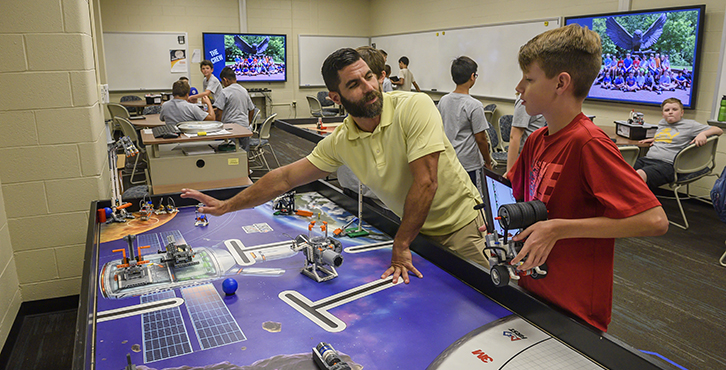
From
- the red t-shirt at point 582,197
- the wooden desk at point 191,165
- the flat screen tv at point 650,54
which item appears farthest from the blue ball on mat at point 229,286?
the flat screen tv at point 650,54

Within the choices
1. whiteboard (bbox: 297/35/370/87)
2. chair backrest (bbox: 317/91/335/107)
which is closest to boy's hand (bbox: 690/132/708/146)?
chair backrest (bbox: 317/91/335/107)

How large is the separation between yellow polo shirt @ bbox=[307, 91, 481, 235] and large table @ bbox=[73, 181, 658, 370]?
0.66 ft

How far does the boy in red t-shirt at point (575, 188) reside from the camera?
3.40 ft

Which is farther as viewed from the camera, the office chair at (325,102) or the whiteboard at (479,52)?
the office chair at (325,102)

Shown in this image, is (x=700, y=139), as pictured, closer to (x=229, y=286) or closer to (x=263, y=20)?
(x=229, y=286)

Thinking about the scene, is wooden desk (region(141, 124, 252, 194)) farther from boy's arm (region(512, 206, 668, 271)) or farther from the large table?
boy's arm (region(512, 206, 668, 271))

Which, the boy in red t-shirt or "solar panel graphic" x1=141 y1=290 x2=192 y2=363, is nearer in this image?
the boy in red t-shirt

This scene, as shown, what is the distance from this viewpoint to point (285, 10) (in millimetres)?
10617

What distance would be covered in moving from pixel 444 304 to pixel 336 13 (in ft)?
34.7

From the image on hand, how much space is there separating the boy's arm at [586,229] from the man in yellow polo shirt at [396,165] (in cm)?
62

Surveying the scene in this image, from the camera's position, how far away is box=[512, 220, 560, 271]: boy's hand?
1.04 m

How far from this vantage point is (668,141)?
15.5ft

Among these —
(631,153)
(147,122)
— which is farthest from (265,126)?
(631,153)

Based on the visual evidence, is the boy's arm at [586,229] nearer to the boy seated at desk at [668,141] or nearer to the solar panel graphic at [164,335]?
the solar panel graphic at [164,335]
